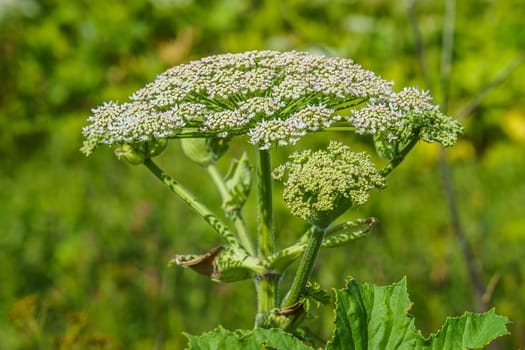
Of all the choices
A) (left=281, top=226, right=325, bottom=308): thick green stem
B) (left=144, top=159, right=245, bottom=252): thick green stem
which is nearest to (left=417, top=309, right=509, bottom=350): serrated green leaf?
(left=281, top=226, right=325, bottom=308): thick green stem

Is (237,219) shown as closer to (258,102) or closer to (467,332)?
(258,102)

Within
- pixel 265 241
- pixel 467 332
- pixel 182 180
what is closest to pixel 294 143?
pixel 265 241

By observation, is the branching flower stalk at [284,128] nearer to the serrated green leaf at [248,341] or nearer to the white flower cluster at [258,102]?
the white flower cluster at [258,102]

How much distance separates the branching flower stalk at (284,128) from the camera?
4.59 feet

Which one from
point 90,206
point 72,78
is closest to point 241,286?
point 90,206

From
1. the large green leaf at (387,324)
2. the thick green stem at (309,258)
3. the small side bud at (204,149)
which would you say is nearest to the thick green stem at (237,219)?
the small side bud at (204,149)

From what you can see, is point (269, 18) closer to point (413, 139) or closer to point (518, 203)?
point (518, 203)

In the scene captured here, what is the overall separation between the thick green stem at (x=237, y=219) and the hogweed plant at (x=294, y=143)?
0.07 metres

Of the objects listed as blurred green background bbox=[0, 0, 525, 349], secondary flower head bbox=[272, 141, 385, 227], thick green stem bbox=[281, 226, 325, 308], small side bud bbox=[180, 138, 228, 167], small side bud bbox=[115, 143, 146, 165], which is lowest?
thick green stem bbox=[281, 226, 325, 308]

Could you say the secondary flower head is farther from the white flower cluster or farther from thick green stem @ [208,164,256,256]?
thick green stem @ [208,164,256,256]

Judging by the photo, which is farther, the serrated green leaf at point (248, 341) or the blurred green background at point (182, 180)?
the blurred green background at point (182, 180)

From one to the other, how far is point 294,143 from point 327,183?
0.13 metres

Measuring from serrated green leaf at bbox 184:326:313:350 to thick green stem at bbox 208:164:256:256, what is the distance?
402mm

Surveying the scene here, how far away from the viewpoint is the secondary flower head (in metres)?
1.35
